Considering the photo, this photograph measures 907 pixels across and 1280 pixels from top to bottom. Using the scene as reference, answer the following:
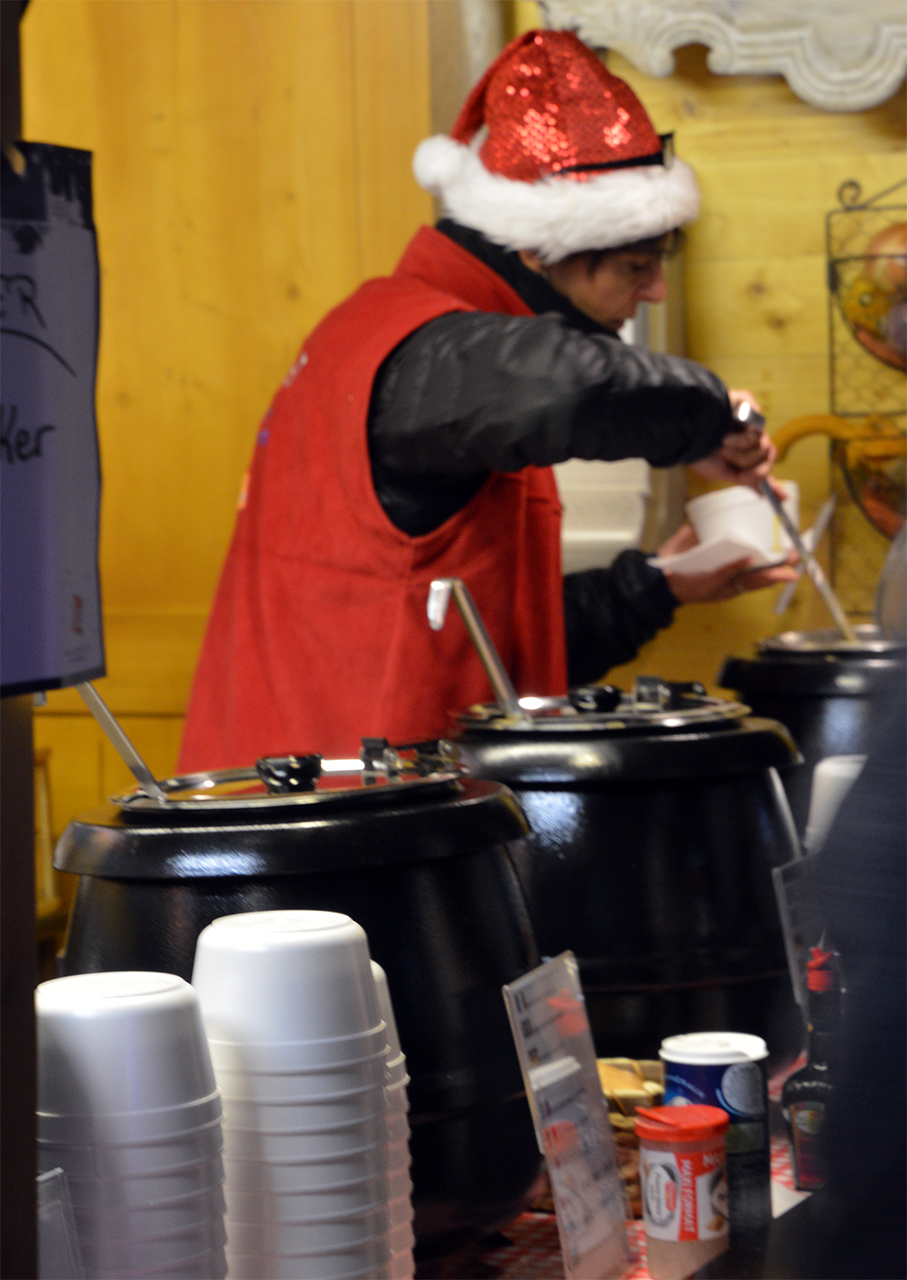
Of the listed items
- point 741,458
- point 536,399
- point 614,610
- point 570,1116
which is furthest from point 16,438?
point 614,610

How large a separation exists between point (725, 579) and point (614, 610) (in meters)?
0.15

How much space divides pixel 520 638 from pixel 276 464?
1.13 ft

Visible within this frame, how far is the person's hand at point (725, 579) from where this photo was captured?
191 cm

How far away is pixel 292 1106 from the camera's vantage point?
546mm

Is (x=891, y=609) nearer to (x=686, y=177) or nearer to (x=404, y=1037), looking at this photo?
(x=404, y=1037)

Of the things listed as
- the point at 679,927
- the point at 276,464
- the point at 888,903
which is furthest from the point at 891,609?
the point at 276,464

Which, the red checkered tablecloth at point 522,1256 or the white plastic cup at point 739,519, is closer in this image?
the red checkered tablecloth at point 522,1256

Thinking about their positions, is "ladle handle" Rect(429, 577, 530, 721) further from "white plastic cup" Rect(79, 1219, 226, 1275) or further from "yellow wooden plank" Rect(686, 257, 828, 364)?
"yellow wooden plank" Rect(686, 257, 828, 364)

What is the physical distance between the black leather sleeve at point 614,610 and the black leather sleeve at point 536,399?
1.42ft

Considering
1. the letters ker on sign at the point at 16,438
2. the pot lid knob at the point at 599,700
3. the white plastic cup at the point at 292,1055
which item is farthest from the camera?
the pot lid knob at the point at 599,700

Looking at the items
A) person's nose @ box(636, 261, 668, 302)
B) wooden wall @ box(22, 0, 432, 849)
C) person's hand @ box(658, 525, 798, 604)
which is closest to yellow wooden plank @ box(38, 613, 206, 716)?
wooden wall @ box(22, 0, 432, 849)

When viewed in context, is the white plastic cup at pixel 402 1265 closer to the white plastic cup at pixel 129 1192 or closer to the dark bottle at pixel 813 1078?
the white plastic cup at pixel 129 1192

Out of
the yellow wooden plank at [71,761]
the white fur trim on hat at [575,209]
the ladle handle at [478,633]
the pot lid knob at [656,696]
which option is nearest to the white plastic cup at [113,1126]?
the ladle handle at [478,633]

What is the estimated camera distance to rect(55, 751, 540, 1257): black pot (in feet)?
2.21
